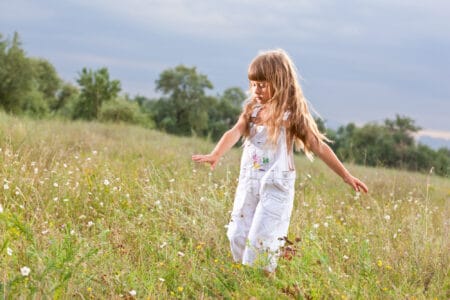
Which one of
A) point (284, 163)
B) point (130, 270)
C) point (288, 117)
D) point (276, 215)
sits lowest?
point (130, 270)

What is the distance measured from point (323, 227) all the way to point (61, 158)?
13.4 ft

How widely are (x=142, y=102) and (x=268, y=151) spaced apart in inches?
2015

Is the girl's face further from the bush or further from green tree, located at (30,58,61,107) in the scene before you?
green tree, located at (30,58,61,107)

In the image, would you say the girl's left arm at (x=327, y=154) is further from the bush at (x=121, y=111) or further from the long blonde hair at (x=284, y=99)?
the bush at (x=121, y=111)

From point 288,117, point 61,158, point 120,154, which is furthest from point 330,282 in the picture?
point 120,154

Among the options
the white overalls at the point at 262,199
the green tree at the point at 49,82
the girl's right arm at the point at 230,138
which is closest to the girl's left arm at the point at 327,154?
the white overalls at the point at 262,199

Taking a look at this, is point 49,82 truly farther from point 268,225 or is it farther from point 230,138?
point 268,225

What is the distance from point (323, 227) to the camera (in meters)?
5.59

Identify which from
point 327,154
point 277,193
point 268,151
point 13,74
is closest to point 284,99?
point 268,151

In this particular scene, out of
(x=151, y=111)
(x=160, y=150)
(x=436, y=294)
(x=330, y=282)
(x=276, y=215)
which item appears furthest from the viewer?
(x=151, y=111)

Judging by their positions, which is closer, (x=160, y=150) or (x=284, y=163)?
(x=284, y=163)

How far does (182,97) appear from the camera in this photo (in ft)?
146

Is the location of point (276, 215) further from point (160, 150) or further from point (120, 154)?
point (160, 150)

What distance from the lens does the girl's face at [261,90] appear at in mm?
4496
